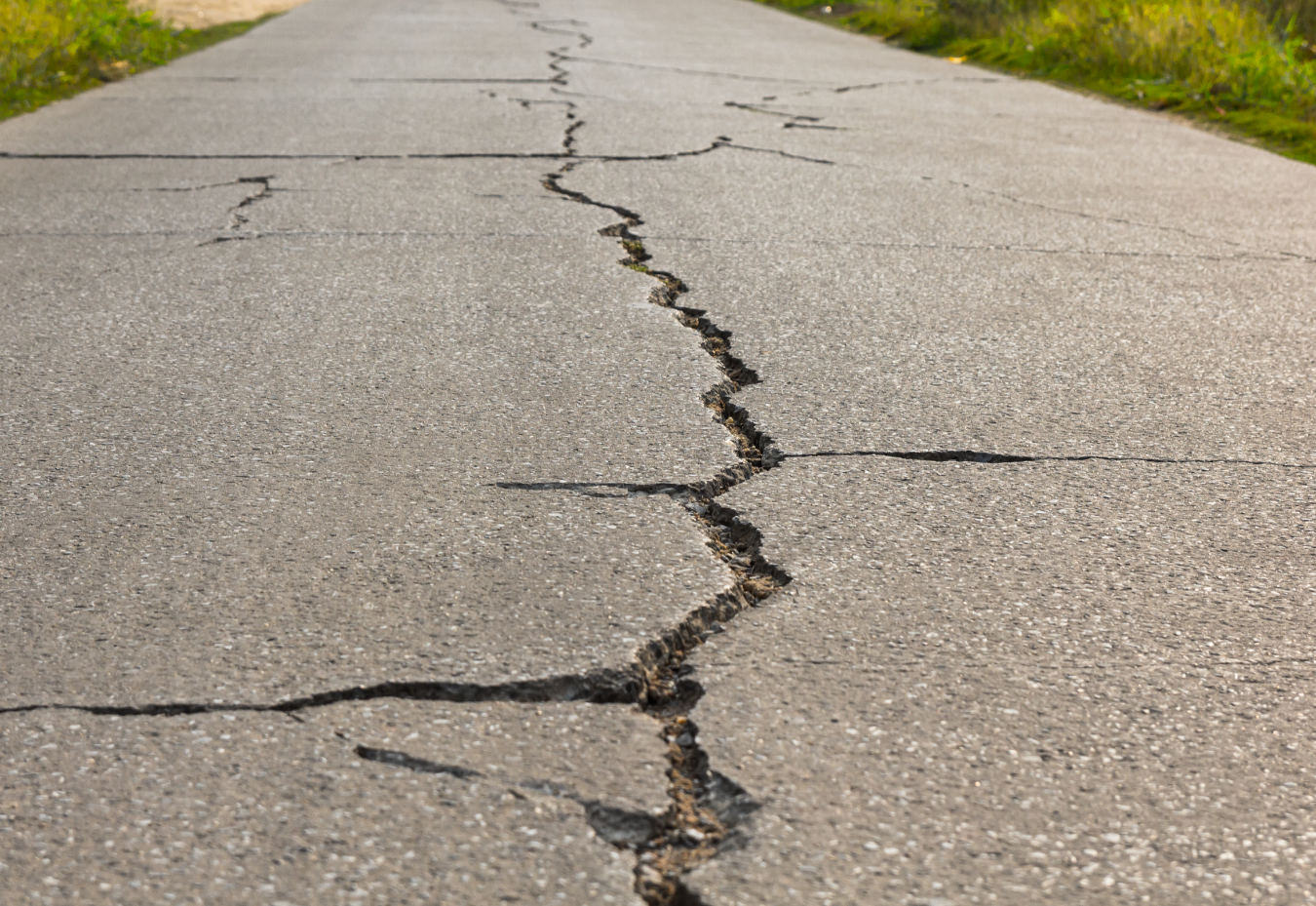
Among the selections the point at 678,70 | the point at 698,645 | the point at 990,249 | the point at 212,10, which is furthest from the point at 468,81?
Answer: the point at 212,10

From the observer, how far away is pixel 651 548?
2539mm

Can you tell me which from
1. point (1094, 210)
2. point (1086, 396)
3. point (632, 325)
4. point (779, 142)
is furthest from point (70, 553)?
point (779, 142)

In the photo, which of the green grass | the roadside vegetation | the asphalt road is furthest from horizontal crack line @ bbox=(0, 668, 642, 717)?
the green grass

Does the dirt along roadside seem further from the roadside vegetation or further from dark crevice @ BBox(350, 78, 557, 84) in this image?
the roadside vegetation

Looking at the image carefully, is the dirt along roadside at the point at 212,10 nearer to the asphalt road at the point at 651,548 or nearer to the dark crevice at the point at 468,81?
the dark crevice at the point at 468,81

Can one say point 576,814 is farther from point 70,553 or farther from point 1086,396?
point 1086,396

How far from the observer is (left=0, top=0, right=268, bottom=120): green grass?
8633 mm

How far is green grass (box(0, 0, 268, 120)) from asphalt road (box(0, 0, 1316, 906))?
371 cm

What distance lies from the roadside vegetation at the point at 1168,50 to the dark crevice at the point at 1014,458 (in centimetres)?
530

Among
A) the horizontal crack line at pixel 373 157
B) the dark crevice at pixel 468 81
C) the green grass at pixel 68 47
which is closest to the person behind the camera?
the horizontal crack line at pixel 373 157

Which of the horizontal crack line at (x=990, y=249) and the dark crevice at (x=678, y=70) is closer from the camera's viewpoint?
the horizontal crack line at (x=990, y=249)

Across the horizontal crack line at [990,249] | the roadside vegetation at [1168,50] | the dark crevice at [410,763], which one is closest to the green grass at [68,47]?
the horizontal crack line at [990,249]

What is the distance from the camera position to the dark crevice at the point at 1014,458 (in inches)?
119

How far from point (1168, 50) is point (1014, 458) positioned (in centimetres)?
868
